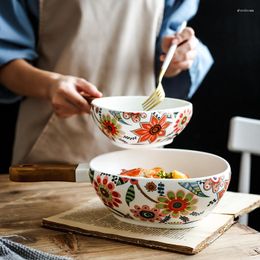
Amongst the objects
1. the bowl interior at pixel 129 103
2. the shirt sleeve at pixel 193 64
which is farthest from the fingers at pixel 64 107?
the shirt sleeve at pixel 193 64

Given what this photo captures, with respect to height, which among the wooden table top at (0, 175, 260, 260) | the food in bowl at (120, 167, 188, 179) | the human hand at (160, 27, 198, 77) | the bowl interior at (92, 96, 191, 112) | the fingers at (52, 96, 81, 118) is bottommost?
the wooden table top at (0, 175, 260, 260)

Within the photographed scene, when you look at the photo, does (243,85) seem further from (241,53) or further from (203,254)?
(203,254)

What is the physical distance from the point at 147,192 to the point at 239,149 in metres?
0.47

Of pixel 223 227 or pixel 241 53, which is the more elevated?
pixel 241 53

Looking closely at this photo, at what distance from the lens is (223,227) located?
925 millimetres

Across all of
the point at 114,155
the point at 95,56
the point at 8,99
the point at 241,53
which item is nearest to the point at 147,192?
the point at 114,155

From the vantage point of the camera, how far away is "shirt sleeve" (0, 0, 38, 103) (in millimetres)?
1346

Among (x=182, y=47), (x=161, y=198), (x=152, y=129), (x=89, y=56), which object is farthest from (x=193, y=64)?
(x=161, y=198)

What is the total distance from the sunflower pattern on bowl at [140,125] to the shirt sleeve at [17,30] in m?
0.39

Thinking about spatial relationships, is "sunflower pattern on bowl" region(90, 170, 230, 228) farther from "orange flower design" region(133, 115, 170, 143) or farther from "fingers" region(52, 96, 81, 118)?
"fingers" region(52, 96, 81, 118)

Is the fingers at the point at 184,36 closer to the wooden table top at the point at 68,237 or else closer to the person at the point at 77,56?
the person at the point at 77,56

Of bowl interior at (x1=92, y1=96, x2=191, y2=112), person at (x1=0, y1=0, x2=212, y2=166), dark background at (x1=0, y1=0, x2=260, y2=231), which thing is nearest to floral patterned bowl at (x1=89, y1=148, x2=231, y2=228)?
bowl interior at (x1=92, y1=96, x2=191, y2=112)

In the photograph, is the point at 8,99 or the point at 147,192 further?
the point at 8,99

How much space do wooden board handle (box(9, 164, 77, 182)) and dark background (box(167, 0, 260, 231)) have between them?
35.6 inches
